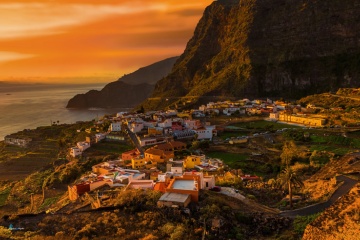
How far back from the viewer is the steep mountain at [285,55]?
282ft

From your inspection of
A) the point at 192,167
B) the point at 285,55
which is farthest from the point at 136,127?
the point at 285,55

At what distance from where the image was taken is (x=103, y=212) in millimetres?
13977

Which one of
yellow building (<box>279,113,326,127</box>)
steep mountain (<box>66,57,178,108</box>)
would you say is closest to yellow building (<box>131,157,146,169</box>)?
yellow building (<box>279,113,326,127</box>)

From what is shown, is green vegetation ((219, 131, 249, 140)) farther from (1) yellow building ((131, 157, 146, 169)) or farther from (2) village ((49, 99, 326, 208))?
(1) yellow building ((131, 157, 146, 169))

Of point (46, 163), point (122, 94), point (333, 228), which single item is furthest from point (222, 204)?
point (122, 94)

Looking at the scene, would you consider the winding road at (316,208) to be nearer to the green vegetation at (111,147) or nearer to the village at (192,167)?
the village at (192,167)

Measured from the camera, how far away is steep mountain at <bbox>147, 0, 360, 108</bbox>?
3388 inches

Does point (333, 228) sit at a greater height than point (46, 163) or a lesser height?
greater

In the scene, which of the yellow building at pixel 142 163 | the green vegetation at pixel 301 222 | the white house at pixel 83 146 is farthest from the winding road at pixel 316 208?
the white house at pixel 83 146

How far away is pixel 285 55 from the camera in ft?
300

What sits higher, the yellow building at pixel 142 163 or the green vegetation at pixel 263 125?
the yellow building at pixel 142 163

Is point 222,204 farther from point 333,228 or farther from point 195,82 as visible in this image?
point 195,82

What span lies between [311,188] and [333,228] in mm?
9088

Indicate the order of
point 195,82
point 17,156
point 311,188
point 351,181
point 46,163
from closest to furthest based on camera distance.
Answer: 1. point 351,181
2. point 311,188
3. point 46,163
4. point 17,156
5. point 195,82
